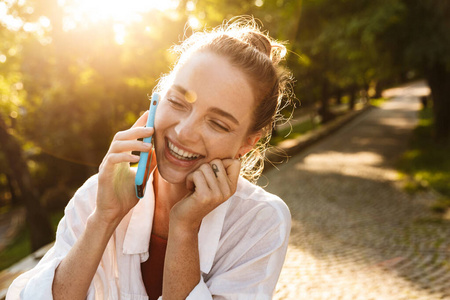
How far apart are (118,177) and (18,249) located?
1719 centimetres

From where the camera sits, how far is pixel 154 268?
6.07 ft

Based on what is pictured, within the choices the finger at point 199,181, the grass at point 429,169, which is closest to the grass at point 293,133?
the grass at point 429,169

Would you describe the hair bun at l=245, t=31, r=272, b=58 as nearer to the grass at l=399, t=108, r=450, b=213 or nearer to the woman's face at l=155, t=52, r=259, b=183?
the woman's face at l=155, t=52, r=259, b=183

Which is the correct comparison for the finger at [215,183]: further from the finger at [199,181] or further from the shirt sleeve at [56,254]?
the shirt sleeve at [56,254]

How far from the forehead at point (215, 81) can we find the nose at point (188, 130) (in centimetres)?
10

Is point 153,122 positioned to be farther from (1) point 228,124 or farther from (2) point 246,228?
(2) point 246,228

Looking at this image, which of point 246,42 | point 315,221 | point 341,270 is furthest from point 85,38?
point 246,42

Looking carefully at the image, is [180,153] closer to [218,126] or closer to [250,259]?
[218,126]

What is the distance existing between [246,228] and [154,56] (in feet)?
44.1

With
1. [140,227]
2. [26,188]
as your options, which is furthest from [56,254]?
[26,188]

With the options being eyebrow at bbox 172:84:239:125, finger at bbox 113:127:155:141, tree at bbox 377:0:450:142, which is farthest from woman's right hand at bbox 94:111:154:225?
tree at bbox 377:0:450:142

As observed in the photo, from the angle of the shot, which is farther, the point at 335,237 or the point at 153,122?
the point at 335,237

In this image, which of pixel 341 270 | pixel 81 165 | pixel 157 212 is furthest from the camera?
pixel 81 165

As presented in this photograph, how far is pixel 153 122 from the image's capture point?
166 centimetres
